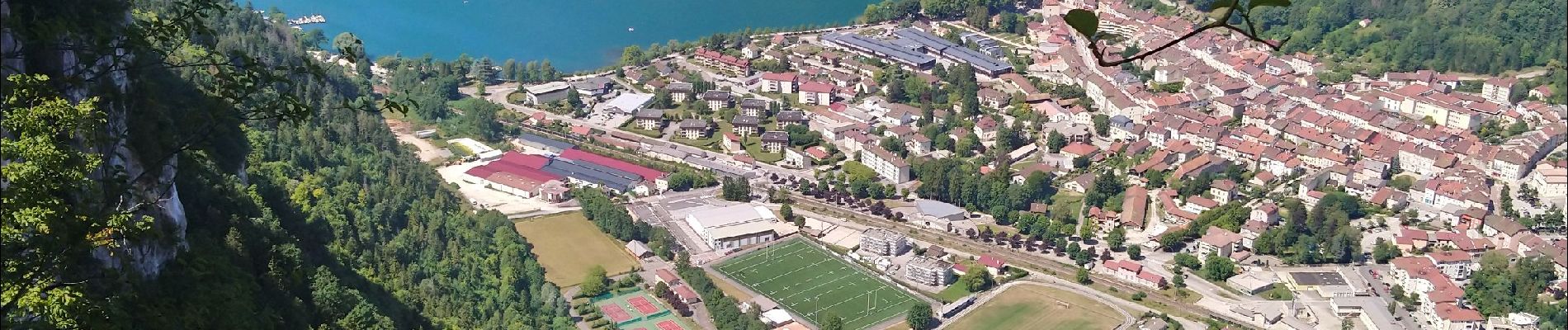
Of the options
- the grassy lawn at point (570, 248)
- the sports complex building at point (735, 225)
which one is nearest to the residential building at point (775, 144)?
the sports complex building at point (735, 225)

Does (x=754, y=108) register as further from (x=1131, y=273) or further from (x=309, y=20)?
(x=309, y=20)

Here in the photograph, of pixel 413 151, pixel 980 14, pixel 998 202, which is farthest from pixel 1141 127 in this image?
pixel 413 151

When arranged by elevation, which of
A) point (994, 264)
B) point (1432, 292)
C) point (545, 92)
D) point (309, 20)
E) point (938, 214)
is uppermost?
point (309, 20)

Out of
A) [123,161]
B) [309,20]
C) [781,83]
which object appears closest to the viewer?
[123,161]

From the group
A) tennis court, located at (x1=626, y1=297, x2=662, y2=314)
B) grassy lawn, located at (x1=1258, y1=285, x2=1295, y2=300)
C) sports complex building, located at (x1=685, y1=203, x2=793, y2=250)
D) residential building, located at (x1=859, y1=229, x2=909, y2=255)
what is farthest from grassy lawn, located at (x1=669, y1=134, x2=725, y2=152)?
grassy lawn, located at (x1=1258, y1=285, x2=1295, y2=300)

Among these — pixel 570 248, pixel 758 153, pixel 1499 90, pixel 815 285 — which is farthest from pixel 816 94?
pixel 1499 90

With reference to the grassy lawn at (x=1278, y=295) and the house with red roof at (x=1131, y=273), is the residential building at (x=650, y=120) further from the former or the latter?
the grassy lawn at (x=1278, y=295)

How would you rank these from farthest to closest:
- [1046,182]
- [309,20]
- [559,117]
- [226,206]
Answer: [309,20], [559,117], [1046,182], [226,206]

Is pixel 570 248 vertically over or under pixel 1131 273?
over
